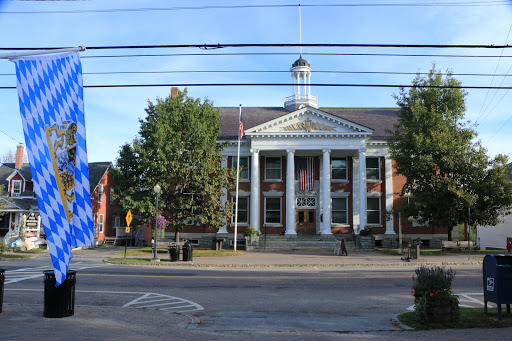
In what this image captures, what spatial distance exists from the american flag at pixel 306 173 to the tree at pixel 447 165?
902cm

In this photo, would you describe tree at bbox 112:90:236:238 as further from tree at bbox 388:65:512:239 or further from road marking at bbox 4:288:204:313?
road marking at bbox 4:288:204:313

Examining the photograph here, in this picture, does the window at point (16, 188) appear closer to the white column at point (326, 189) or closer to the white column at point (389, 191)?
the white column at point (326, 189)

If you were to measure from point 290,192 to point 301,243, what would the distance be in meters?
4.72

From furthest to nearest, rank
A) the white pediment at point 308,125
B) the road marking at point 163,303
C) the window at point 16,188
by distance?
the window at point 16,188 → the white pediment at point 308,125 → the road marking at point 163,303

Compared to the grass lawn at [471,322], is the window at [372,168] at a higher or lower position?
higher

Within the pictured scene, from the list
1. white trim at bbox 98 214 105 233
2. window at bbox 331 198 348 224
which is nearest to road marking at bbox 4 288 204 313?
window at bbox 331 198 348 224

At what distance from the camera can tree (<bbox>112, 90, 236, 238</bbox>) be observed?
99.5ft

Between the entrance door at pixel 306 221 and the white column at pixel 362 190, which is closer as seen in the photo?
the white column at pixel 362 190

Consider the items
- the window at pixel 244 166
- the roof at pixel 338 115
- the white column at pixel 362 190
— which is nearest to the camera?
the white column at pixel 362 190

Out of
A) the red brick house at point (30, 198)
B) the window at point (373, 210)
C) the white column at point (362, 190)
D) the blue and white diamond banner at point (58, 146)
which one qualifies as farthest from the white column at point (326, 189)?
the blue and white diamond banner at point (58, 146)

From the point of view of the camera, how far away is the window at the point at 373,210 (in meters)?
39.1

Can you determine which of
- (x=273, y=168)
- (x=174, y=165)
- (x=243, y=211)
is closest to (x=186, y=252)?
(x=174, y=165)

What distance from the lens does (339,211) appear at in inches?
1543

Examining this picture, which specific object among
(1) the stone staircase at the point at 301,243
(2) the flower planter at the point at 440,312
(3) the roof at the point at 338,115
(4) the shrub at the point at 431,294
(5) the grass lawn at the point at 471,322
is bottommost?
(1) the stone staircase at the point at 301,243
